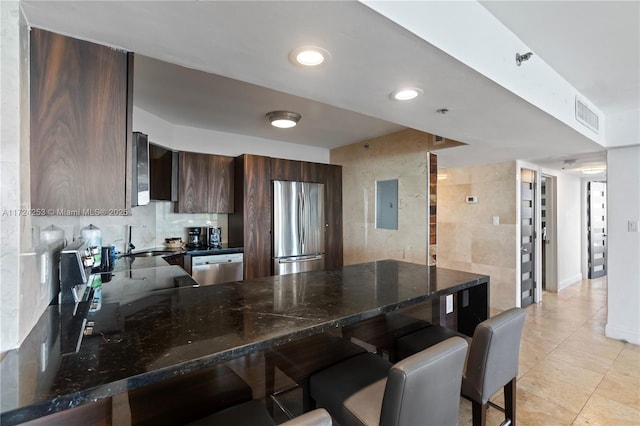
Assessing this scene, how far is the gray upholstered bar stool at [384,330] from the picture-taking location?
5.54 ft

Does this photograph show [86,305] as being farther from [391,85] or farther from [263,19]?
[391,85]

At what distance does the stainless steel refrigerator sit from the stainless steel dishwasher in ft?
1.79

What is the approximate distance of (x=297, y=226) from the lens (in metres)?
4.29

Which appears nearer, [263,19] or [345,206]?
[263,19]

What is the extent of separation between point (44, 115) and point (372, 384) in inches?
68.2

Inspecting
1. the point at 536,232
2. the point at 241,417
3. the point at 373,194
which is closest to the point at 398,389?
the point at 241,417

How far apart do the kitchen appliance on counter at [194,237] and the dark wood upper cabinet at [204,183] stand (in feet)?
1.07

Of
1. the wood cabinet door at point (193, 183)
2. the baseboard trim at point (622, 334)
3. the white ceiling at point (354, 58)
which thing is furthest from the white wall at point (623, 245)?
the wood cabinet door at point (193, 183)

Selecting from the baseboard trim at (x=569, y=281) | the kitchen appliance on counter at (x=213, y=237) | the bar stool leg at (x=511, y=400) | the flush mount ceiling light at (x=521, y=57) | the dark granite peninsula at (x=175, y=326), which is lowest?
the baseboard trim at (x=569, y=281)

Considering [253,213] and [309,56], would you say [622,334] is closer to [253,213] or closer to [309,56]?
[309,56]

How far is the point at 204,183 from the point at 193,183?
14cm

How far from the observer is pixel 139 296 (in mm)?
1486

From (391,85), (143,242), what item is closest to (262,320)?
(391,85)

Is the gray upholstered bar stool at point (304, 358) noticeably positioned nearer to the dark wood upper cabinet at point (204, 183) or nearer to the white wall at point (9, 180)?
the white wall at point (9, 180)
